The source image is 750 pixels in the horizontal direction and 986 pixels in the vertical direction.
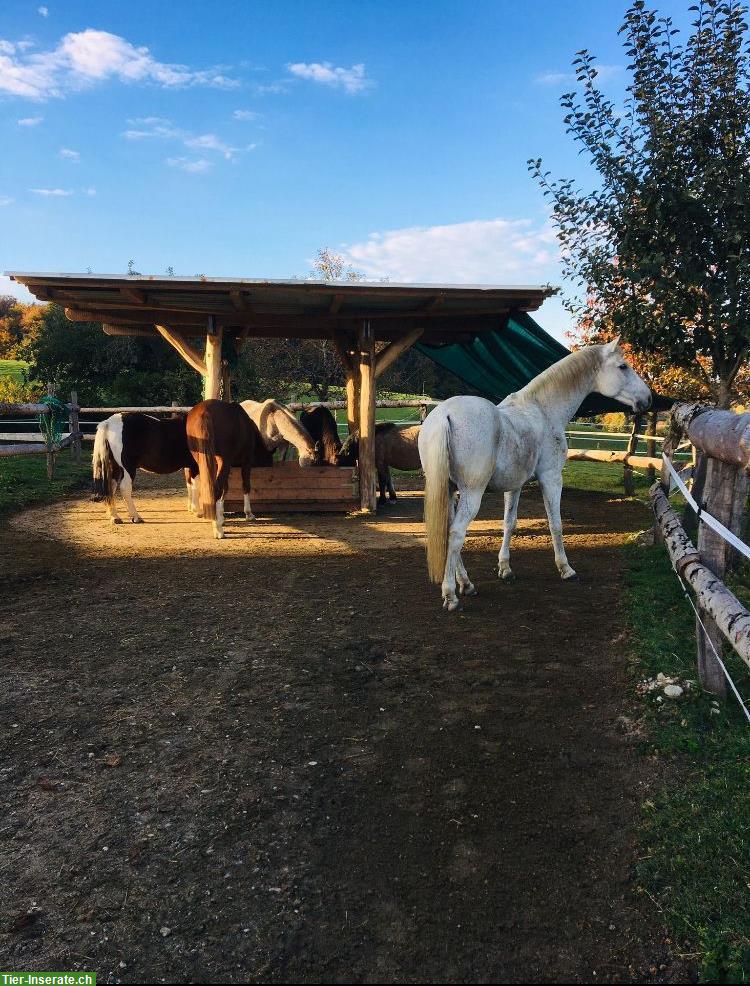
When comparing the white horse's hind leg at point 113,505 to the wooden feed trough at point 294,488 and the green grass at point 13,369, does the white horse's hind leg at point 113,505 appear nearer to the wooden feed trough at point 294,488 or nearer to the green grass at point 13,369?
the wooden feed trough at point 294,488

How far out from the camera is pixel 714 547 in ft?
10.4

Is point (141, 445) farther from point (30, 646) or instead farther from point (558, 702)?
point (558, 702)

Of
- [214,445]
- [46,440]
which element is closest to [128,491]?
[214,445]

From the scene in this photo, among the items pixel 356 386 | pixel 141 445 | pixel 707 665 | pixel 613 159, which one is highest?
pixel 613 159

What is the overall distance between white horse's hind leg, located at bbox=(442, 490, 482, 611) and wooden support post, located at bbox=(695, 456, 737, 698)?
176 cm

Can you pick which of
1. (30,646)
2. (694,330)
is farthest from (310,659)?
(694,330)

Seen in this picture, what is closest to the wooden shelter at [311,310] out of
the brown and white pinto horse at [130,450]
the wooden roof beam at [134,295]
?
Answer: the wooden roof beam at [134,295]

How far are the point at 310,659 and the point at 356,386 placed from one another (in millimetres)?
7327

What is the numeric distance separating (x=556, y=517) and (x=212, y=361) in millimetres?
5632

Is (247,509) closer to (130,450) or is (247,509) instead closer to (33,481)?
(130,450)

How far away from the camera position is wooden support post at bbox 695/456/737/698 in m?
3.10

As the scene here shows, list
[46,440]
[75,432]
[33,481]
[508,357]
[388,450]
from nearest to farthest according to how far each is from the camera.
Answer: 1. [388,450]
2. [508,357]
3. [33,481]
4. [46,440]
5. [75,432]

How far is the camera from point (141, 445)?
804 cm

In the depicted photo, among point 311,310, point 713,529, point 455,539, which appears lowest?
point 455,539
